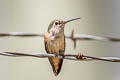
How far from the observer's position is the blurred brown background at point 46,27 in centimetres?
74

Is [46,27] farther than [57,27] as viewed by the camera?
Yes

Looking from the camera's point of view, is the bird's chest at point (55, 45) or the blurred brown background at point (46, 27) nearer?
the bird's chest at point (55, 45)

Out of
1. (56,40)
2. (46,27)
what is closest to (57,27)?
(56,40)

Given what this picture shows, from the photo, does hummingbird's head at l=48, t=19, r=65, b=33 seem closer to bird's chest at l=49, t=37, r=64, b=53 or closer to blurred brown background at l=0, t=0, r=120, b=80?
bird's chest at l=49, t=37, r=64, b=53

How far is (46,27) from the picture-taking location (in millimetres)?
761

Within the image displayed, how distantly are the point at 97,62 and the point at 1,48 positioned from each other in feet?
1.04

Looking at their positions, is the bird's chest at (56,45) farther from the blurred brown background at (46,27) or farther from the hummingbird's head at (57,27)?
the blurred brown background at (46,27)

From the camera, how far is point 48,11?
0.78m

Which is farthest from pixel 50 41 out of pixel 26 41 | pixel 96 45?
pixel 96 45

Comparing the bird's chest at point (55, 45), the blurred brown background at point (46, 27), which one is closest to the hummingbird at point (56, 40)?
the bird's chest at point (55, 45)

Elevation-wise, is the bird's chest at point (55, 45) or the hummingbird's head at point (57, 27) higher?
the hummingbird's head at point (57, 27)

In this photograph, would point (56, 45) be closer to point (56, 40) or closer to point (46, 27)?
point (56, 40)

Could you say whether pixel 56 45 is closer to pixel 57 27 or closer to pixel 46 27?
pixel 57 27

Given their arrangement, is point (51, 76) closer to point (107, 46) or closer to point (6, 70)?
point (6, 70)
